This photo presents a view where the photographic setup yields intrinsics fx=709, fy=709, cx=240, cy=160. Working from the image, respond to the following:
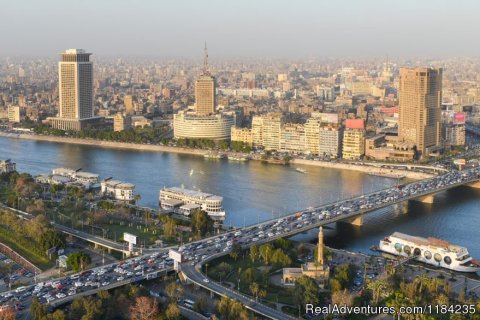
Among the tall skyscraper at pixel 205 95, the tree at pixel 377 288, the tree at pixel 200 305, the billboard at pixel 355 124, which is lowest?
the tree at pixel 200 305

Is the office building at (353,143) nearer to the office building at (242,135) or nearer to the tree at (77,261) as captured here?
the office building at (242,135)

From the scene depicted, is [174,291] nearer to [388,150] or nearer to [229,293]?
[229,293]

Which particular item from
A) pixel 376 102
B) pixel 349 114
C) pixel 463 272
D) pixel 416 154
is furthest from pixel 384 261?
pixel 376 102

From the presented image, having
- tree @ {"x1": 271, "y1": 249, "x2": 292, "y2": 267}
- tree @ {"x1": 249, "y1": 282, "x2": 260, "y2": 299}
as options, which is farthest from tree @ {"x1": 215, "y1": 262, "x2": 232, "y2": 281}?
tree @ {"x1": 249, "y1": 282, "x2": 260, "y2": 299}

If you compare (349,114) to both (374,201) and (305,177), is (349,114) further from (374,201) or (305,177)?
(374,201)

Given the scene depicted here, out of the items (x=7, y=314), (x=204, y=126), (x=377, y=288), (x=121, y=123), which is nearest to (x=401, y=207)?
(x=377, y=288)

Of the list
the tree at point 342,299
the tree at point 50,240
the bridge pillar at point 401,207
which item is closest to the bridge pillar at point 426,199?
the bridge pillar at point 401,207
